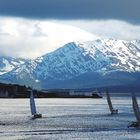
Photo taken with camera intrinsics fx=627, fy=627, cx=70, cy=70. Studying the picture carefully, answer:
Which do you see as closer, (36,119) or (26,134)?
(26,134)

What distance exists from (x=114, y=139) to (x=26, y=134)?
1650 centimetres

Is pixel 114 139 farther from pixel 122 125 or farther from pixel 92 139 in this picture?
pixel 122 125

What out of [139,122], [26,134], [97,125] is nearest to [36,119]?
[97,125]

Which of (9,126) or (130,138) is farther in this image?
(9,126)

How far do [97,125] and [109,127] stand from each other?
6867 mm

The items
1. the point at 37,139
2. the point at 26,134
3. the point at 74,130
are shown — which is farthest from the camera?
the point at 74,130

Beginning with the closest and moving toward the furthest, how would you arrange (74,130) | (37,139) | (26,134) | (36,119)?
(37,139), (26,134), (74,130), (36,119)

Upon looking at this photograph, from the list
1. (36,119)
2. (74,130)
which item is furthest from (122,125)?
(36,119)

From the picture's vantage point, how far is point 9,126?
129 metres

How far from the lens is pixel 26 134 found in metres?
109

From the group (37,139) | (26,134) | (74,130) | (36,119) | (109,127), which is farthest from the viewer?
(36,119)

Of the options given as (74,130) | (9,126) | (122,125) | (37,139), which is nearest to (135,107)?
(122,125)

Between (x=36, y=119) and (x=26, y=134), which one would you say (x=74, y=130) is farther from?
(x=36, y=119)

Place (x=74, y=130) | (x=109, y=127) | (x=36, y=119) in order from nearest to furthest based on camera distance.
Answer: (x=74, y=130) < (x=109, y=127) < (x=36, y=119)
